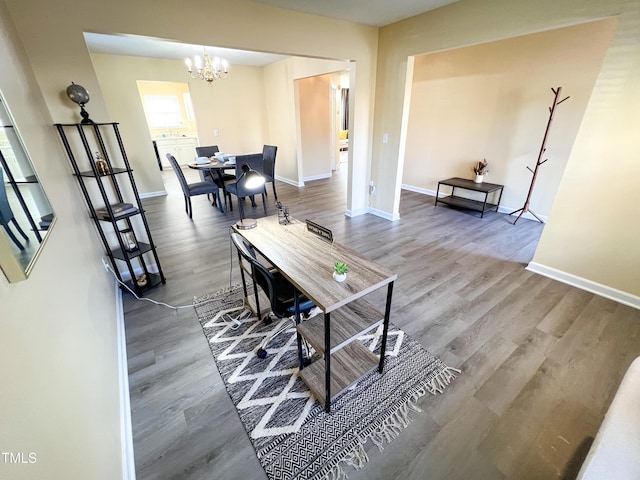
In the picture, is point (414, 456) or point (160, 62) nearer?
point (414, 456)

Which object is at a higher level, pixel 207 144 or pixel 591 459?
pixel 207 144

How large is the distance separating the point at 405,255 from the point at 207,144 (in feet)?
17.7

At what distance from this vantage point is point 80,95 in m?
2.01

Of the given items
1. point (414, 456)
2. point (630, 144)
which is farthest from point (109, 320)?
point (630, 144)

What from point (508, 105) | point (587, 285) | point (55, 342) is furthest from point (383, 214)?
point (55, 342)

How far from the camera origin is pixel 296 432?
1.44 m

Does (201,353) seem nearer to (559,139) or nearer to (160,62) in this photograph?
(559,139)

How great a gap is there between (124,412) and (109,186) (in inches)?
78.4

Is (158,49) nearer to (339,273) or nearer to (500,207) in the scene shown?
(339,273)

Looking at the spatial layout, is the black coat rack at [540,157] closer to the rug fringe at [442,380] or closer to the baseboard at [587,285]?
the baseboard at [587,285]

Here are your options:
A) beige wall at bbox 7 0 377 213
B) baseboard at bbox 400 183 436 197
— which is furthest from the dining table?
baseboard at bbox 400 183 436 197

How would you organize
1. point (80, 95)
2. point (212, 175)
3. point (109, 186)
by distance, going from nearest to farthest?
point (80, 95)
point (109, 186)
point (212, 175)

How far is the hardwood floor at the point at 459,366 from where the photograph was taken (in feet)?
4.36

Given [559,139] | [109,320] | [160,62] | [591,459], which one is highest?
[160,62]
